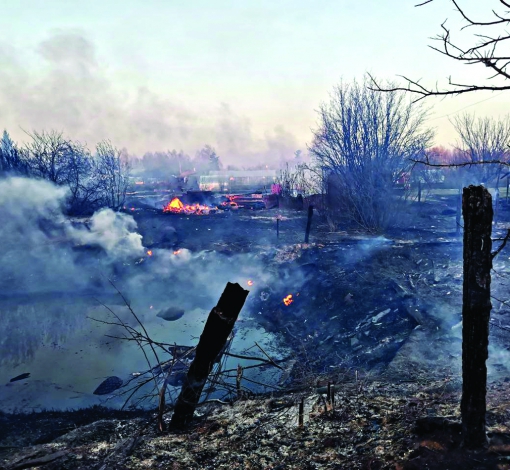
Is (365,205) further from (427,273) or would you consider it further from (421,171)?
(421,171)

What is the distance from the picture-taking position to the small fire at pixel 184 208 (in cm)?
2893

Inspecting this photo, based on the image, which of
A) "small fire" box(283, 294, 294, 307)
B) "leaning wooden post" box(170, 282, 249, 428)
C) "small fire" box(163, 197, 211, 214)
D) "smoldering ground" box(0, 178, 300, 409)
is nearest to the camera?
"leaning wooden post" box(170, 282, 249, 428)

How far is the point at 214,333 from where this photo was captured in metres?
4.19

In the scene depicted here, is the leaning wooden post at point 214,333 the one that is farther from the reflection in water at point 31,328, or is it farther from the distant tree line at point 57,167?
the distant tree line at point 57,167

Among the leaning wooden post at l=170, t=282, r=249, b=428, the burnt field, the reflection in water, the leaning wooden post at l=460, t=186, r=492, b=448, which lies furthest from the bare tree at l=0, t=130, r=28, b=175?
the leaning wooden post at l=460, t=186, r=492, b=448

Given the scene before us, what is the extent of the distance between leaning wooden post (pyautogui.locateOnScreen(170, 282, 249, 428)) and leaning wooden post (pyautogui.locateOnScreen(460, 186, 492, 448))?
2.14 metres

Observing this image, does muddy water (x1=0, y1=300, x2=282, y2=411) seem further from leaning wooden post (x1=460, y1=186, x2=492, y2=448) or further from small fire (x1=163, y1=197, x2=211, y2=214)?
small fire (x1=163, y1=197, x2=211, y2=214)

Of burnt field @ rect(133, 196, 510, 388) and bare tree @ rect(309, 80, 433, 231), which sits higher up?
bare tree @ rect(309, 80, 433, 231)

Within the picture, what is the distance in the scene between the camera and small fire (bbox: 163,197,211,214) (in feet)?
94.9

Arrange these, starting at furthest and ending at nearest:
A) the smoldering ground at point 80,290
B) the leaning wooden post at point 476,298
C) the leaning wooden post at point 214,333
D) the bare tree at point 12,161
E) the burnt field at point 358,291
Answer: the bare tree at point 12,161
the smoldering ground at point 80,290
the burnt field at point 358,291
the leaning wooden post at point 214,333
the leaning wooden post at point 476,298

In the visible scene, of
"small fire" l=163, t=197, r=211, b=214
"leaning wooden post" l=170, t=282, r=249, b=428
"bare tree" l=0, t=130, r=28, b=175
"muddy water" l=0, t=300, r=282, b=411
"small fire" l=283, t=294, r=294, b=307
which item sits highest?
"bare tree" l=0, t=130, r=28, b=175

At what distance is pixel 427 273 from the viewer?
38.9 ft

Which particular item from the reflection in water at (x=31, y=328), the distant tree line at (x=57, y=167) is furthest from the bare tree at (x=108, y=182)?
the reflection in water at (x=31, y=328)

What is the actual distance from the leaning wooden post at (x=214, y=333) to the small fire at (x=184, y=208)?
2480 centimetres
